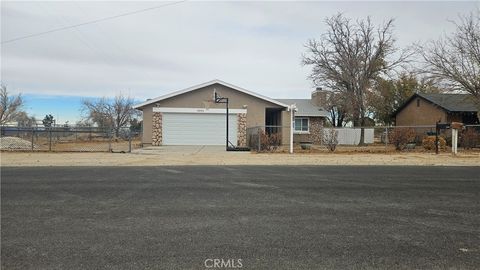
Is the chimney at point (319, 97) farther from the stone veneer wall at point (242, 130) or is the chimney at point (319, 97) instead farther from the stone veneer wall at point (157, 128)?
the stone veneer wall at point (157, 128)

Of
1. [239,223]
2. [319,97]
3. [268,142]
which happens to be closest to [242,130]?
[268,142]

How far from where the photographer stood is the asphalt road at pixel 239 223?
466 centimetres

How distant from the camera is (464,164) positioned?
16656mm

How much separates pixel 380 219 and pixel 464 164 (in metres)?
12.0

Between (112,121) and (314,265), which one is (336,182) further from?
(112,121)

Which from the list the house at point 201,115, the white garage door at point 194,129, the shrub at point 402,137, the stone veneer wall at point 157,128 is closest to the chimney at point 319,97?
the house at point 201,115

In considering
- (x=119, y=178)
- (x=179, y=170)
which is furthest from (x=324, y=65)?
(x=119, y=178)

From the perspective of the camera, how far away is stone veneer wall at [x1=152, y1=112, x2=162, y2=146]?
2861 cm

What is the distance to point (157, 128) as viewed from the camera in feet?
94.0

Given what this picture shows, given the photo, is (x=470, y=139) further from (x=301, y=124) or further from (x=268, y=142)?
(x=301, y=124)

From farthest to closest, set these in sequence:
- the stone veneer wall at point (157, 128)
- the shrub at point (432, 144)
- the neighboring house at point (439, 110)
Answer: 1. the neighboring house at point (439, 110)
2. the stone veneer wall at point (157, 128)
3. the shrub at point (432, 144)

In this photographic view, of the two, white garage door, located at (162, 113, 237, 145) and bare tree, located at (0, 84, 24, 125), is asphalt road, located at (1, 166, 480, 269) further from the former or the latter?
bare tree, located at (0, 84, 24, 125)

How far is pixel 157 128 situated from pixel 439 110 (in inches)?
857

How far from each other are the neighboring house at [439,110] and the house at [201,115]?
12876mm
